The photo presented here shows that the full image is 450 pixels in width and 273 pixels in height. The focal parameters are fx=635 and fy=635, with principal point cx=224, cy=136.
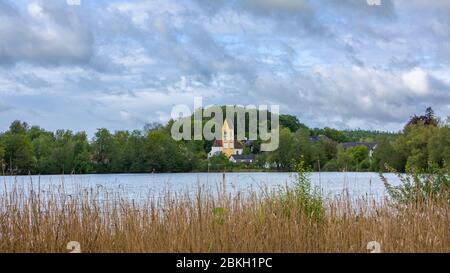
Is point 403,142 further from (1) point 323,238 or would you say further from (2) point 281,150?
(1) point 323,238

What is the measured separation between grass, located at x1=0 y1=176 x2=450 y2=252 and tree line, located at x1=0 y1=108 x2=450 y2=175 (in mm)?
12490

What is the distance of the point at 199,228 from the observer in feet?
24.0

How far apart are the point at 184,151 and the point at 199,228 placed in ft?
Result: 105

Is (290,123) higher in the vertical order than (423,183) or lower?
higher

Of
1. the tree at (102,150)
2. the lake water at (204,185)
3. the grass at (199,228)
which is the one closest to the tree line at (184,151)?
the tree at (102,150)

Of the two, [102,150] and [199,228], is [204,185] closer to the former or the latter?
[199,228]

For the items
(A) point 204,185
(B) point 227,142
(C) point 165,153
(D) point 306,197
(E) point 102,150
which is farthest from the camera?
(C) point 165,153

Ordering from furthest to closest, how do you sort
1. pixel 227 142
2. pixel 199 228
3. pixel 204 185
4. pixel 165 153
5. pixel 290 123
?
1. pixel 165 153
2. pixel 290 123
3. pixel 227 142
4. pixel 204 185
5. pixel 199 228

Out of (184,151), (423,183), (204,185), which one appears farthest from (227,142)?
(184,151)

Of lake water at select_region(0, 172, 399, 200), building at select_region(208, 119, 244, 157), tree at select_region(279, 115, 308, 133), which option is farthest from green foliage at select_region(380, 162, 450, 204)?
tree at select_region(279, 115, 308, 133)

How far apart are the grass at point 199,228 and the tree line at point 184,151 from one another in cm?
1249
